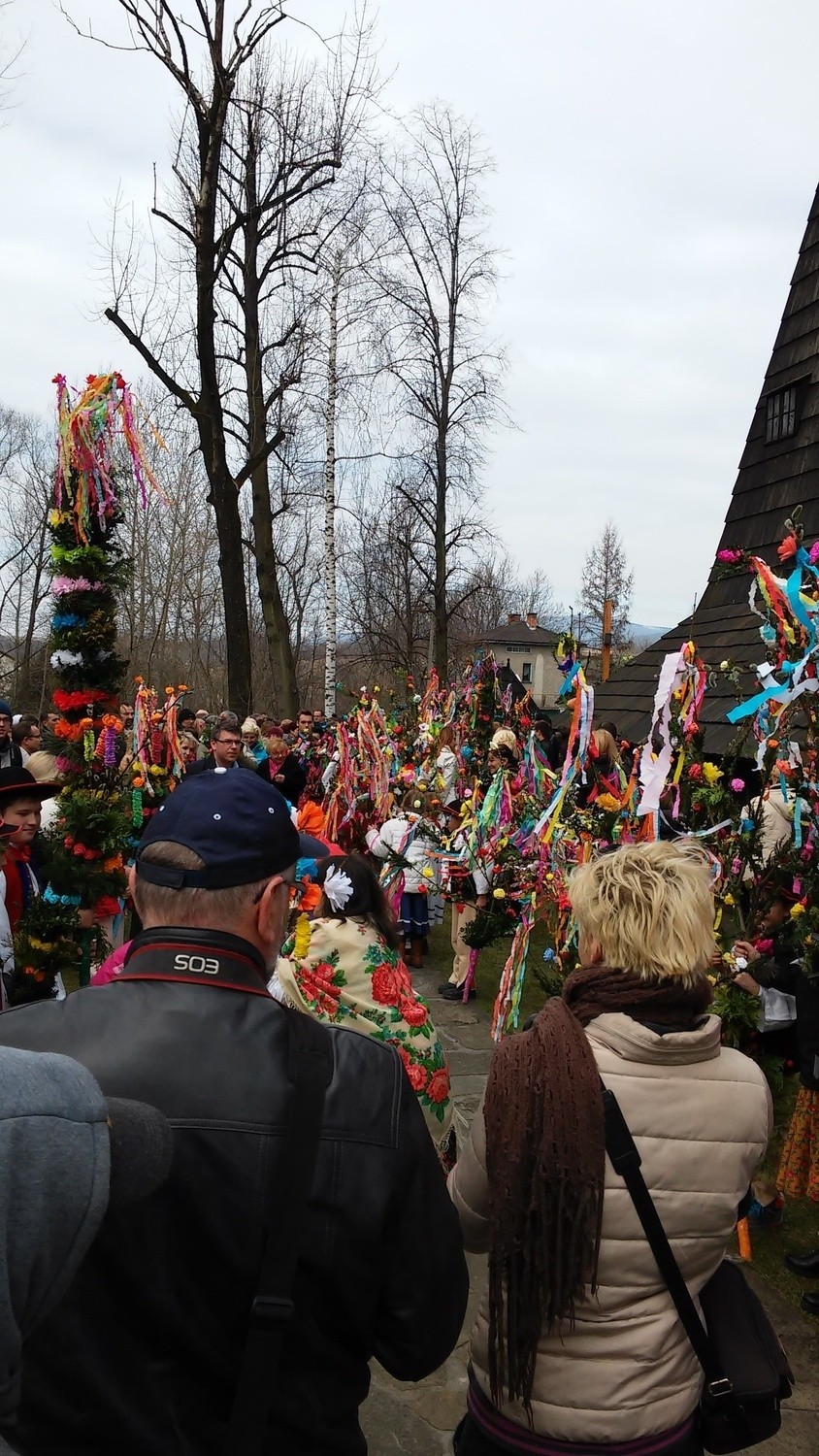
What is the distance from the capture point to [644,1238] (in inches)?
70.0

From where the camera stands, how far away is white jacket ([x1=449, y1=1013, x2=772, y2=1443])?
178 centimetres

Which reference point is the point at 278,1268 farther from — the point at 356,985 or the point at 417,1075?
the point at 417,1075

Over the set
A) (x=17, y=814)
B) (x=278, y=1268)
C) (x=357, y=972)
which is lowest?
(x=357, y=972)

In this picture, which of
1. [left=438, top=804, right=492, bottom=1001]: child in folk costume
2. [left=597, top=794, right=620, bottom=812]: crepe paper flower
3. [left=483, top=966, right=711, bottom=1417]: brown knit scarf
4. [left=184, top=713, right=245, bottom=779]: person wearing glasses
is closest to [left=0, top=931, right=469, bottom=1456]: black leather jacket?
[left=483, top=966, right=711, bottom=1417]: brown knit scarf

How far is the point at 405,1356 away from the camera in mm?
1528

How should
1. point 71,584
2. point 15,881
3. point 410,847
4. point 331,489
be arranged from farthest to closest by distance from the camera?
1. point 331,489
2. point 410,847
3. point 71,584
4. point 15,881

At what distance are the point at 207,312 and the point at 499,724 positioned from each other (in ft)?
18.1

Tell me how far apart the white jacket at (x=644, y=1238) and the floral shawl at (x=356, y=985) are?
155 cm

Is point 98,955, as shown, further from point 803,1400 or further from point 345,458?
point 345,458

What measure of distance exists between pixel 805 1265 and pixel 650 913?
2.99 metres

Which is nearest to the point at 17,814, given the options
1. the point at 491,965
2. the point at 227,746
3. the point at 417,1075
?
the point at 417,1075

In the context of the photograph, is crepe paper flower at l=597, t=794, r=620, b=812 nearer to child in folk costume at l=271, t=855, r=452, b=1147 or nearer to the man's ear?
child in folk costume at l=271, t=855, r=452, b=1147

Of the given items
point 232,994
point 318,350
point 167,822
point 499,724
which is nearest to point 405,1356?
→ point 232,994

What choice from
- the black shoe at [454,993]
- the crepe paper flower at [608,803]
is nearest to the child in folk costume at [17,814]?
the crepe paper flower at [608,803]
